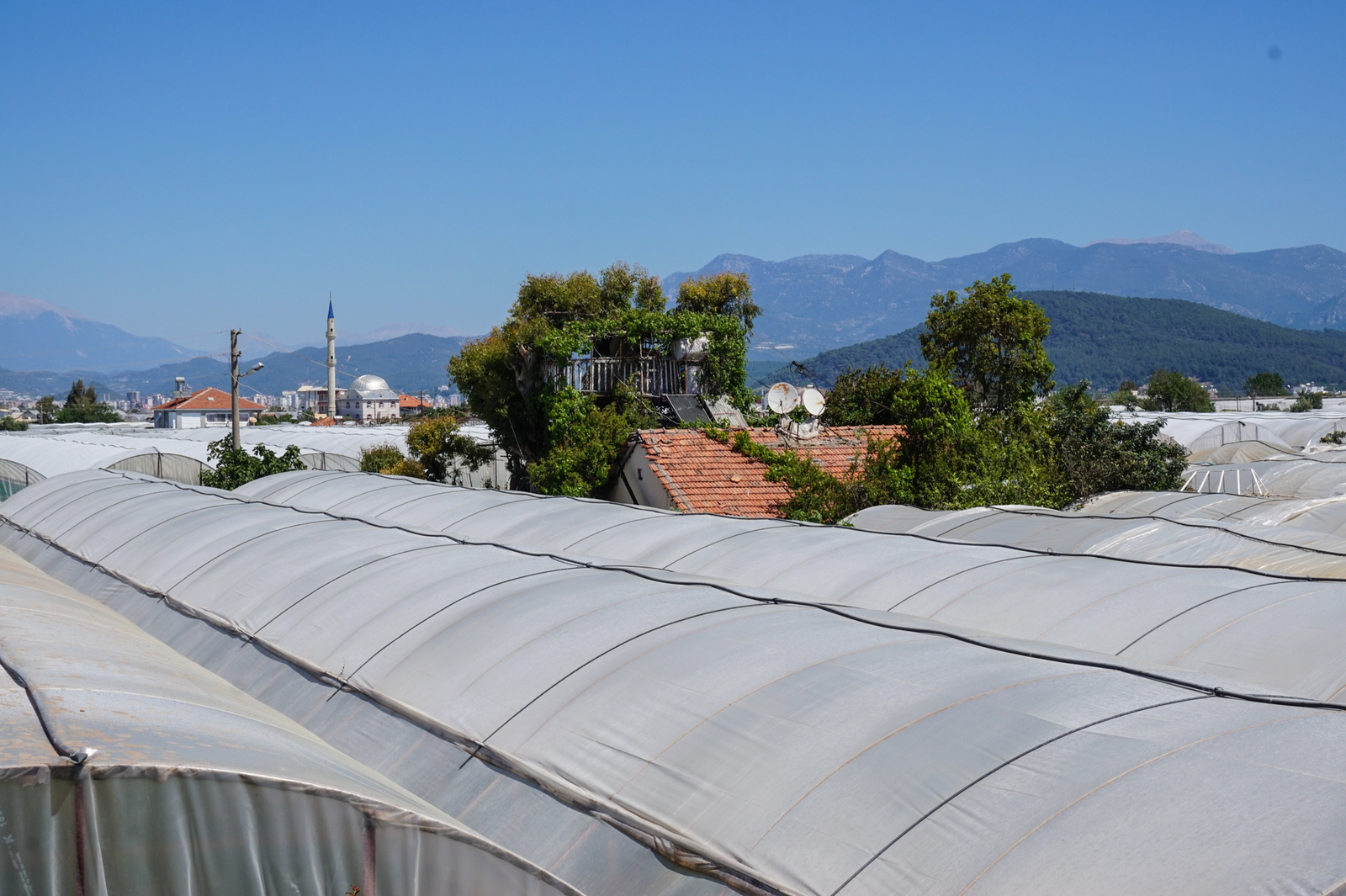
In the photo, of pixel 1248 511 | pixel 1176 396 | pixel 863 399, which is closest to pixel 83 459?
pixel 863 399

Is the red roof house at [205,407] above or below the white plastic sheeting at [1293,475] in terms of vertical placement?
below

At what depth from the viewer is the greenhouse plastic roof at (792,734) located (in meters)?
4.46

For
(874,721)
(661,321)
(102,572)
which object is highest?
(661,321)

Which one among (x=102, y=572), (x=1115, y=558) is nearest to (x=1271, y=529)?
(x=1115, y=558)

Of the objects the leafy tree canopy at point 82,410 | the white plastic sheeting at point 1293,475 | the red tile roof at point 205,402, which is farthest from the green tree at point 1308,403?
the red tile roof at point 205,402

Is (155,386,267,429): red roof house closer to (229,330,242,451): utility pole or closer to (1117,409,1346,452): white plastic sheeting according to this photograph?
(229,330,242,451): utility pole

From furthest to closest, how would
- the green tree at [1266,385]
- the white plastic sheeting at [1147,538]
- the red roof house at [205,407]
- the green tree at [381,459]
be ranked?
1. the green tree at [1266,385]
2. the red roof house at [205,407]
3. the green tree at [381,459]
4. the white plastic sheeting at [1147,538]

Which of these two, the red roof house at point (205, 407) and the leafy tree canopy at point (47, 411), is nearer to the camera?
the leafy tree canopy at point (47, 411)

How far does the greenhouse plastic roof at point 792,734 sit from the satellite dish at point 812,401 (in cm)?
1553

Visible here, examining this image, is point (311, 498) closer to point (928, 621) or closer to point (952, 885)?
point (928, 621)

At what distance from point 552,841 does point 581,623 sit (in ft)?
7.20

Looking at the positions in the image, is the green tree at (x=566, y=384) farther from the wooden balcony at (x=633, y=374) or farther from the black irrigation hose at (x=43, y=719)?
the black irrigation hose at (x=43, y=719)

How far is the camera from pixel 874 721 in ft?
18.8

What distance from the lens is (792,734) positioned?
584 cm
